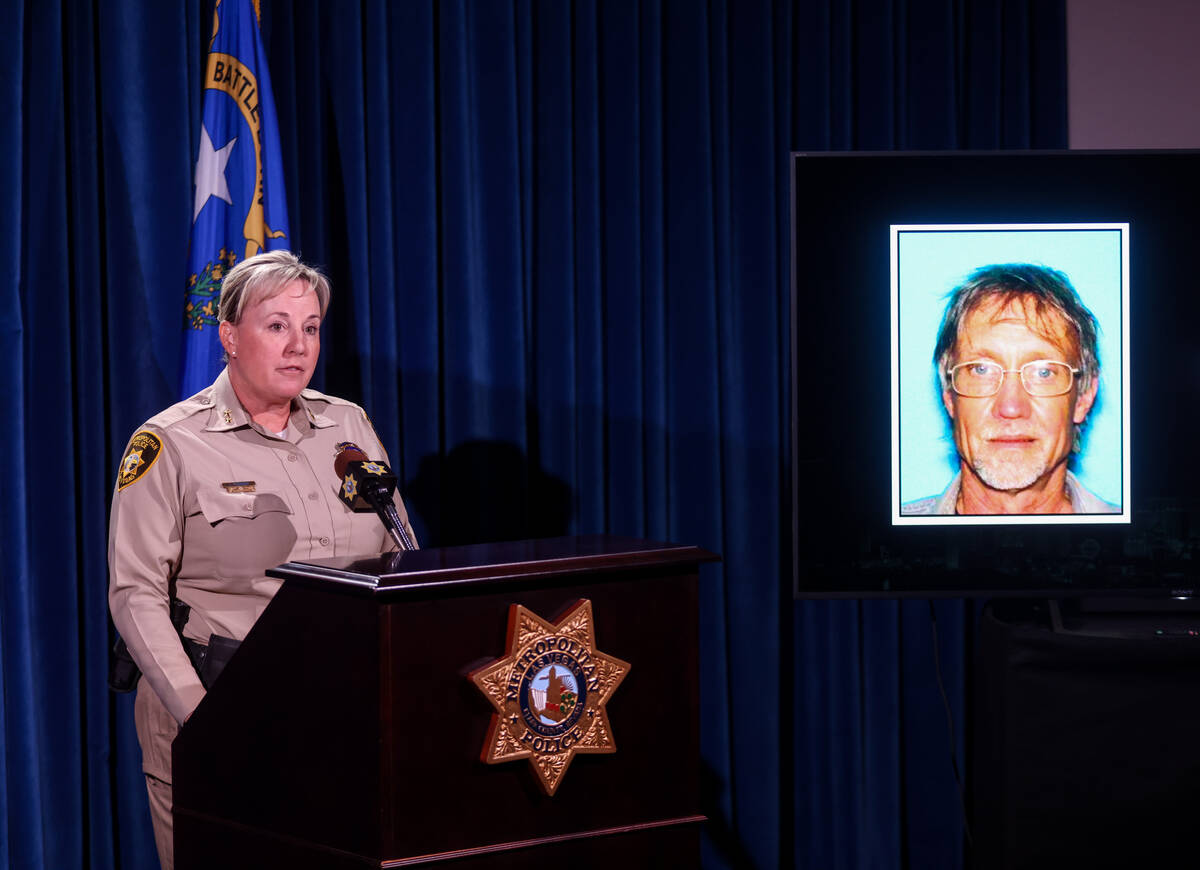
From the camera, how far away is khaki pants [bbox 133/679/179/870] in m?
1.97

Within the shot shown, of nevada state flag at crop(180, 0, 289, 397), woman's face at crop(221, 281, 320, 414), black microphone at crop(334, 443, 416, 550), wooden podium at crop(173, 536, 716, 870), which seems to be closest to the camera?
wooden podium at crop(173, 536, 716, 870)

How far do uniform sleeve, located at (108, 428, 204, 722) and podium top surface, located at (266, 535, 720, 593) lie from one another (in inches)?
21.8

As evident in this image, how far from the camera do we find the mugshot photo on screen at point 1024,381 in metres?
2.38

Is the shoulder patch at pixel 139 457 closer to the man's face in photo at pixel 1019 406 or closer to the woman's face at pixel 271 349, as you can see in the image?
the woman's face at pixel 271 349

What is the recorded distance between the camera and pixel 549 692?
4.24 feet

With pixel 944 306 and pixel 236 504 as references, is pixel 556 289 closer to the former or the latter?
pixel 944 306

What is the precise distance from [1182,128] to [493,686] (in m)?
2.91

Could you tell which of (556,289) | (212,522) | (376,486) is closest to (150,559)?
(212,522)

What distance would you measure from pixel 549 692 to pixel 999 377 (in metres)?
1.47

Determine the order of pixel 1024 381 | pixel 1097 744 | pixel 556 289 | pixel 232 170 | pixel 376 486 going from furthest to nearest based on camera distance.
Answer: pixel 556 289 < pixel 232 170 < pixel 1024 381 < pixel 1097 744 < pixel 376 486

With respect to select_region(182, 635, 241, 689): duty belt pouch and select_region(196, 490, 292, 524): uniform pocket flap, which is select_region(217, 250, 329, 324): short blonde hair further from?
select_region(182, 635, 241, 689): duty belt pouch

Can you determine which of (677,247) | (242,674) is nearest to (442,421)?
(677,247)

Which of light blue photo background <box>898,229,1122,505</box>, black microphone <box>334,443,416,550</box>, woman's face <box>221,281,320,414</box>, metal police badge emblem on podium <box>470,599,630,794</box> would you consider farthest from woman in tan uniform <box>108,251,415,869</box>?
light blue photo background <box>898,229,1122,505</box>

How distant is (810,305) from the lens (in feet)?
8.05
